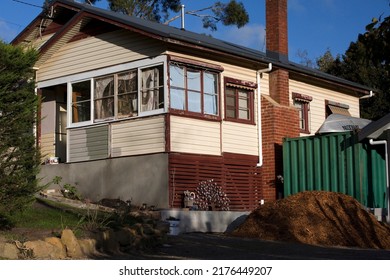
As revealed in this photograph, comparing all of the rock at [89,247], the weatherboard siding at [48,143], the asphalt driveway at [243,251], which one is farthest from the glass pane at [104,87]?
the rock at [89,247]

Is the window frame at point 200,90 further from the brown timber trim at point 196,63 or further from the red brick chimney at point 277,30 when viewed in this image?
the red brick chimney at point 277,30

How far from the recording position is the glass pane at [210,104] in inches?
712

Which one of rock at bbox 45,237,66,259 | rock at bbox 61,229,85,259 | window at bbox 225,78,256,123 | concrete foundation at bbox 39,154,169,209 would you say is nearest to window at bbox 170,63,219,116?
window at bbox 225,78,256,123

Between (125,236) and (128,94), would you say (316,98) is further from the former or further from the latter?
(125,236)

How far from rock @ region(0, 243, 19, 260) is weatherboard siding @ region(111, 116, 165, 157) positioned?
7562mm

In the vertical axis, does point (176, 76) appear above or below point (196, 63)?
below

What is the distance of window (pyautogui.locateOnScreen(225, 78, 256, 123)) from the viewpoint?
19.1m

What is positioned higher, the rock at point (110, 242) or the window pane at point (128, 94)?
the window pane at point (128, 94)

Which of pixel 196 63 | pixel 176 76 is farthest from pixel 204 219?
pixel 196 63

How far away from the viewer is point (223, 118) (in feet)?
60.8

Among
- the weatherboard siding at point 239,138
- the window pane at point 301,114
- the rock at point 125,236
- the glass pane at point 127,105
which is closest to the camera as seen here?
the rock at point 125,236

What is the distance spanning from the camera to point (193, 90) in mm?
17766

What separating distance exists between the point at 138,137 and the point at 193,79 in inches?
85.4

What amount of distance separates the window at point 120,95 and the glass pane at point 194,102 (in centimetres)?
83
